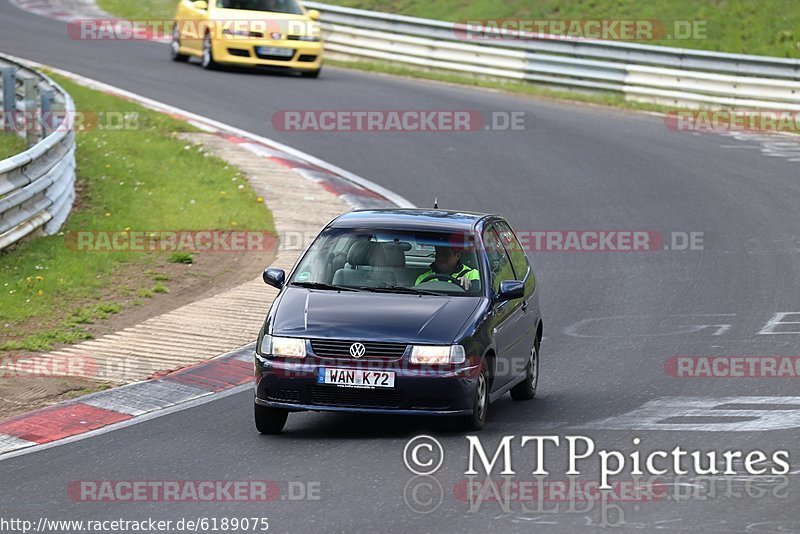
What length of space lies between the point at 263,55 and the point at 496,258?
734 inches

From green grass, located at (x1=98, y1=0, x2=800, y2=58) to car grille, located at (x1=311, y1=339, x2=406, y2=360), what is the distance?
2148 centimetres

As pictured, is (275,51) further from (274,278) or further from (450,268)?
(450,268)

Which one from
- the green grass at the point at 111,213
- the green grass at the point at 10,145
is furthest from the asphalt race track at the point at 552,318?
the green grass at the point at 10,145

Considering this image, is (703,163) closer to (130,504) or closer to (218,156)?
(218,156)

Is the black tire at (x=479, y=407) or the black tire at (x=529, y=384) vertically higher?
the black tire at (x=479, y=407)

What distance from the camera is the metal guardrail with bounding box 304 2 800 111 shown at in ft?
86.5

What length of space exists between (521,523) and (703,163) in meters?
15.6

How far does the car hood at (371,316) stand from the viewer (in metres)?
9.56

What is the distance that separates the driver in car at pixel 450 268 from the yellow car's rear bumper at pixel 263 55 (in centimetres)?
1862

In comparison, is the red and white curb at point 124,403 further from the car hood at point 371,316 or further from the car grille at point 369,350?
the car grille at point 369,350

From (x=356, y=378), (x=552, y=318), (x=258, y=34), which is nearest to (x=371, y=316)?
(x=356, y=378)

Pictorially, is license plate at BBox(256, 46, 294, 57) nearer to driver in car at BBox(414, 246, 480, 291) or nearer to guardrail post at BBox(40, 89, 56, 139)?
guardrail post at BBox(40, 89, 56, 139)

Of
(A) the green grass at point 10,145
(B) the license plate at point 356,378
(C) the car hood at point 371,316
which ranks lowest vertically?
(A) the green grass at point 10,145

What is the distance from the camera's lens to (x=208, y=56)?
29.3m
